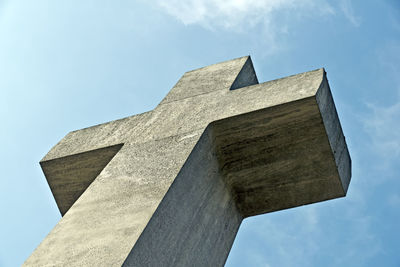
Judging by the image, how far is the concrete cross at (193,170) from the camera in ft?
11.8

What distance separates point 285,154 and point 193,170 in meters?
0.90

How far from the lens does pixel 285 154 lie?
4809 mm

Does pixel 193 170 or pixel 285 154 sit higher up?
pixel 285 154

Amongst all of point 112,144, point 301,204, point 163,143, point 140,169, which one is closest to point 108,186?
point 140,169

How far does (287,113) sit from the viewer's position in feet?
15.0

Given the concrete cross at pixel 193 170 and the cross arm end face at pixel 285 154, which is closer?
the concrete cross at pixel 193 170

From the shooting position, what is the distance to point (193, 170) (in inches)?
169

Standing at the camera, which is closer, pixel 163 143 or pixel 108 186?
pixel 108 186

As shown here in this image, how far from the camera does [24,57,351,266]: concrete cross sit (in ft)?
11.8

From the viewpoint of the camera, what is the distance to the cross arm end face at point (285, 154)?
181 inches

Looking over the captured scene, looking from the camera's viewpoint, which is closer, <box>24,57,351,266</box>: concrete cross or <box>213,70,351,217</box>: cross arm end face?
<box>24,57,351,266</box>: concrete cross

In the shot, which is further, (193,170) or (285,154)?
(285,154)

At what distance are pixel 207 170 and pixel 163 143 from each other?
0.39 m

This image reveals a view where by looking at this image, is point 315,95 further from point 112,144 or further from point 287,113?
point 112,144
